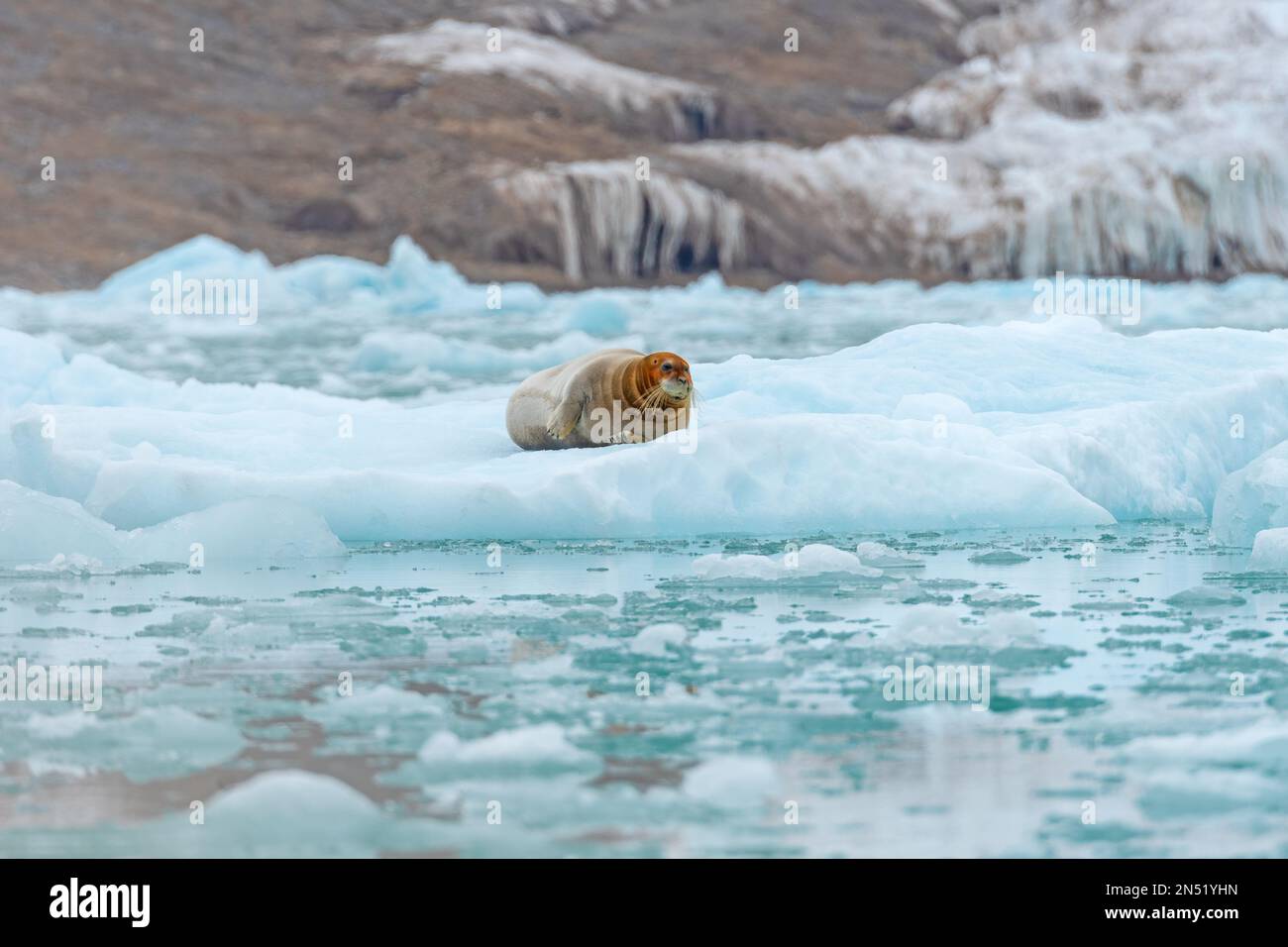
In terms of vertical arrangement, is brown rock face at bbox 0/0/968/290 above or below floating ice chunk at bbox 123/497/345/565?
above

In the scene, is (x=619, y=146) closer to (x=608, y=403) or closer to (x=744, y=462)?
(x=608, y=403)

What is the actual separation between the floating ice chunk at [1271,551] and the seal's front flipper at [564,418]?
348 cm

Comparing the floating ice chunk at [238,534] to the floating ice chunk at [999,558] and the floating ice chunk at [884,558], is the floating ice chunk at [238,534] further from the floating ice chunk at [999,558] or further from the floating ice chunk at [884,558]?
the floating ice chunk at [999,558]

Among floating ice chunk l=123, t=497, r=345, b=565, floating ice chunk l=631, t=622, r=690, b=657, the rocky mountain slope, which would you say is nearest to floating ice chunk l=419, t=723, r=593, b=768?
floating ice chunk l=631, t=622, r=690, b=657

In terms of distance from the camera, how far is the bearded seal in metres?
8.67

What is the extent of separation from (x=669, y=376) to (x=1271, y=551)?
306 centimetres

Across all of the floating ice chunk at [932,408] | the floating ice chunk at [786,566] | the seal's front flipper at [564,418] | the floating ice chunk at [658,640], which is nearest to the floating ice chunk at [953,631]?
the floating ice chunk at [658,640]

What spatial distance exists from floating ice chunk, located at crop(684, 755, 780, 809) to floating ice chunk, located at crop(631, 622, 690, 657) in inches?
49.9

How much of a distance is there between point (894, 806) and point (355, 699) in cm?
162

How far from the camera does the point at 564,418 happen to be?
8.80 meters

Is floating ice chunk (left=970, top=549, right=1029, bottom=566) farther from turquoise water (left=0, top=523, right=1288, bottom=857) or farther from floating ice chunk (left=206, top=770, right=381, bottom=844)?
floating ice chunk (left=206, top=770, right=381, bottom=844)

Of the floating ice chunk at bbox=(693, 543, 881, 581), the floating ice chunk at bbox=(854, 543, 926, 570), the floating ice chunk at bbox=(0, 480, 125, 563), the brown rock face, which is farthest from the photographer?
the brown rock face

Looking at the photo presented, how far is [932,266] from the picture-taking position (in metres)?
33.8
